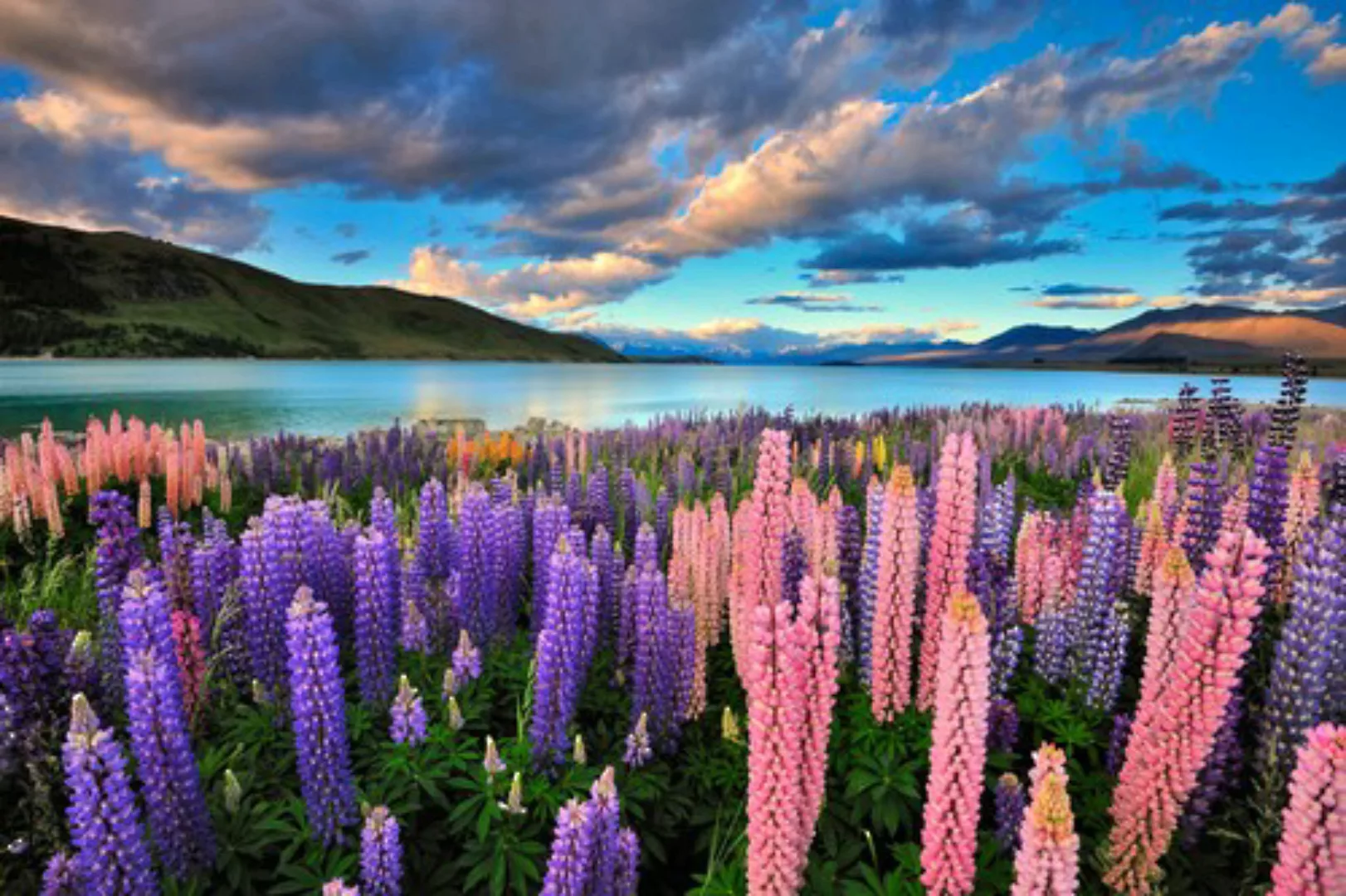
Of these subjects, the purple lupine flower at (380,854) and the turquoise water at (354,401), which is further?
the turquoise water at (354,401)

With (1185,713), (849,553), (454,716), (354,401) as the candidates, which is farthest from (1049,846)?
(354,401)

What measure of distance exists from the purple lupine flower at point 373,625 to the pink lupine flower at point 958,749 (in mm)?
2829

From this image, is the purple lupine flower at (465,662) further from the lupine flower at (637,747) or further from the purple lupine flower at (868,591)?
the purple lupine flower at (868,591)

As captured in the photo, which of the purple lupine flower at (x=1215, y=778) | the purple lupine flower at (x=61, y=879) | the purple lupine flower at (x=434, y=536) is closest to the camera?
the purple lupine flower at (x=61, y=879)

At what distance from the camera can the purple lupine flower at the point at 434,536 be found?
5332 millimetres

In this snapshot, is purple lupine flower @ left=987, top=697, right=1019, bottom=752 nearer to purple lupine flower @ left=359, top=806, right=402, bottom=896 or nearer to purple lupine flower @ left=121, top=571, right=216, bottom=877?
purple lupine flower @ left=359, top=806, right=402, bottom=896

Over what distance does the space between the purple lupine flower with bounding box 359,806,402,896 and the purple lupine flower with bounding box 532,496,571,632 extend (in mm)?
2115

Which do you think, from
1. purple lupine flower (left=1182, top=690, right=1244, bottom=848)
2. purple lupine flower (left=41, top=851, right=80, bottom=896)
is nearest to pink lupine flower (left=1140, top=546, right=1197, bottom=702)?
purple lupine flower (left=1182, top=690, right=1244, bottom=848)

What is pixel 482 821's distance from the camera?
3.11 metres

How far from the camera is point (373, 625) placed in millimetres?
3934

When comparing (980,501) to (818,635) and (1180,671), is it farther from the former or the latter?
(818,635)

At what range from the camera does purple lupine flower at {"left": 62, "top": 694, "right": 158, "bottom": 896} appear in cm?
250

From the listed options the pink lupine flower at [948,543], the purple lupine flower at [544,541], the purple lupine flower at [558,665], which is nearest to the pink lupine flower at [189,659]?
the purple lupine flower at [558,665]

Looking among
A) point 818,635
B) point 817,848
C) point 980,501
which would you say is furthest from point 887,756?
point 980,501
